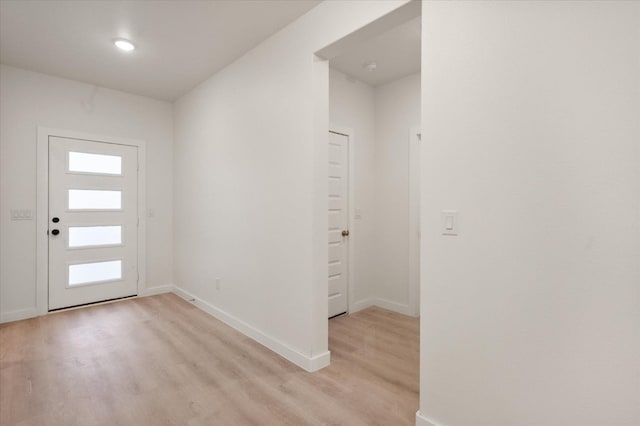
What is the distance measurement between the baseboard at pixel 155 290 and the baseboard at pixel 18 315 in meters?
1.13

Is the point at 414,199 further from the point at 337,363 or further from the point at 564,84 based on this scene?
the point at 564,84

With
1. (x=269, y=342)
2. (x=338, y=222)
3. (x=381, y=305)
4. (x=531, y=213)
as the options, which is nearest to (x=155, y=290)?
(x=269, y=342)

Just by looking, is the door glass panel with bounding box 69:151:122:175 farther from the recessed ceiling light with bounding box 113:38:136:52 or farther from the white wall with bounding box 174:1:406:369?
the recessed ceiling light with bounding box 113:38:136:52

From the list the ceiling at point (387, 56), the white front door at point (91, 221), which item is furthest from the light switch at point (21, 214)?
the ceiling at point (387, 56)

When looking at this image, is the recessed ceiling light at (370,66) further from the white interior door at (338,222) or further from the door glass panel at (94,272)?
the door glass panel at (94,272)

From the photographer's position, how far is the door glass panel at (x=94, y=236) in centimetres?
416

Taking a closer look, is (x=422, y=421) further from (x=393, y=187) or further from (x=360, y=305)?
(x=393, y=187)

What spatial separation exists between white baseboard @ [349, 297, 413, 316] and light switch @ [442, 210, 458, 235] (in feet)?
7.87

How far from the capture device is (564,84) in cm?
138

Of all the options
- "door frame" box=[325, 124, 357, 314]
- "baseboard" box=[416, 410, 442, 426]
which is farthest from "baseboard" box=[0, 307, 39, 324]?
"baseboard" box=[416, 410, 442, 426]

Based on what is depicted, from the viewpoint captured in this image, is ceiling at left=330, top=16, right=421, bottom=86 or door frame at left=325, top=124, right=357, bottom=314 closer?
ceiling at left=330, top=16, right=421, bottom=86

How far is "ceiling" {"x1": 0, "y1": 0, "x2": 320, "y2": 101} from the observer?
2564mm

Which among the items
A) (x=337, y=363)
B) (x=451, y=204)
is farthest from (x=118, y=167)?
(x=451, y=204)

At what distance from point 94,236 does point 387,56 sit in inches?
166
